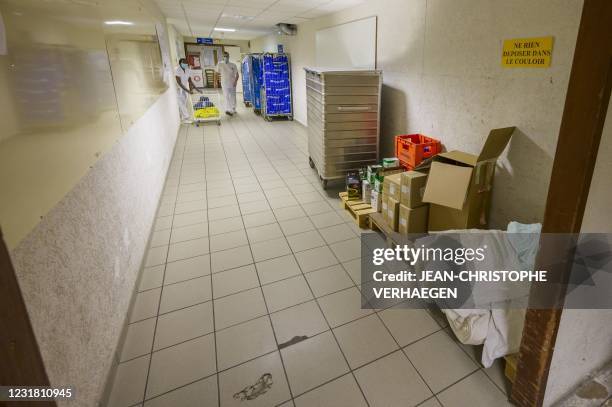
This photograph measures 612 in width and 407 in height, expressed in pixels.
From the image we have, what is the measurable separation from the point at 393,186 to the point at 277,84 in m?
7.49

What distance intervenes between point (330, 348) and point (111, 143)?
81.4 inches

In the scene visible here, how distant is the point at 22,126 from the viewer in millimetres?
1217

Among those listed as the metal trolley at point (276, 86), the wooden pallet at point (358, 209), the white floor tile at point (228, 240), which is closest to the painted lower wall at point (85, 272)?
the white floor tile at point (228, 240)

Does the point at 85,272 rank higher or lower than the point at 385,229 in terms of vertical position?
higher

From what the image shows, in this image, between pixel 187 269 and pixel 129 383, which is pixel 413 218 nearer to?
pixel 187 269

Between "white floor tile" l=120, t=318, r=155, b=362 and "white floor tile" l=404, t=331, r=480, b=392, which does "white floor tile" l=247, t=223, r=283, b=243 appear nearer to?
"white floor tile" l=120, t=318, r=155, b=362

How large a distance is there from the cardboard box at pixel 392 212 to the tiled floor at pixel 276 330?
394 mm

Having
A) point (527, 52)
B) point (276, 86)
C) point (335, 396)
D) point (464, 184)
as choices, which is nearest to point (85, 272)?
point (335, 396)

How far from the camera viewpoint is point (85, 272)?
5.57ft

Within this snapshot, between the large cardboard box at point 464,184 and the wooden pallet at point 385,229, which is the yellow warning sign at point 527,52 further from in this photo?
the wooden pallet at point 385,229

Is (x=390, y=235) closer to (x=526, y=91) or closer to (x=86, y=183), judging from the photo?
(x=526, y=91)

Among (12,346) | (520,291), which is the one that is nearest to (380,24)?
(520,291)

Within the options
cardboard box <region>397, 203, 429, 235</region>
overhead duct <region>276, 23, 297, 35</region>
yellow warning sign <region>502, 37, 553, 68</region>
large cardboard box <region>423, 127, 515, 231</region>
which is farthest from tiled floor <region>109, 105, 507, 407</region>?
overhead duct <region>276, 23, 297, 35</region>

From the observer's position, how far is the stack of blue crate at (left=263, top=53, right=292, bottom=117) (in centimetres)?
927
